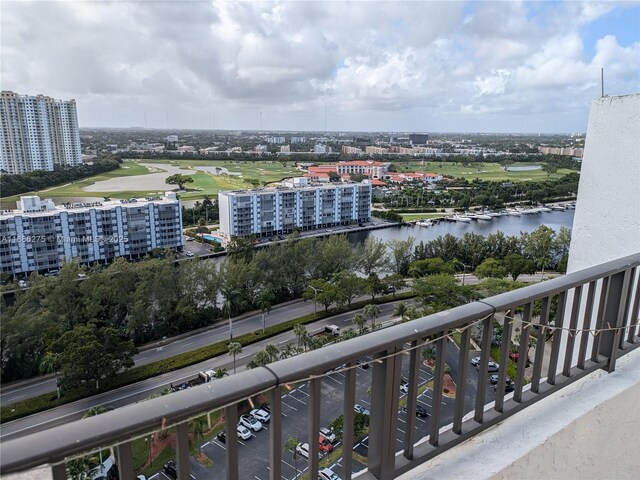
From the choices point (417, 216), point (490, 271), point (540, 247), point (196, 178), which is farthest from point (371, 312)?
point (196, 178)

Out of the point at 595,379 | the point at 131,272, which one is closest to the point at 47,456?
the point at 595,379

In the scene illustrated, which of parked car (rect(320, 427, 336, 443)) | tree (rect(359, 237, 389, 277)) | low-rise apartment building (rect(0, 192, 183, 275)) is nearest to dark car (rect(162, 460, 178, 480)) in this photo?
parked car (rect(320, 427, 336, 443))

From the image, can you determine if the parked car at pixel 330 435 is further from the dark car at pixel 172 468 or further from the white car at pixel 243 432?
the dark car at pixel 172 468

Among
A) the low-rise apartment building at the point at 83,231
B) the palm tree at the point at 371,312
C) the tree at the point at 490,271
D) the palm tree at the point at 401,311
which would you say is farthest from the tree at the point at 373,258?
the low-rise apartment building at the point at 83,231

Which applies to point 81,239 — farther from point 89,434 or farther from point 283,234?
point 89,434

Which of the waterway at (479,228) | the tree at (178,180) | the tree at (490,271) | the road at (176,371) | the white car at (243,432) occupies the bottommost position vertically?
the road at (176,371)

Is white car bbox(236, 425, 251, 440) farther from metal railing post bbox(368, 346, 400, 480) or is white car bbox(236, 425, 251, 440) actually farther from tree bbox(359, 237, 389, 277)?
tree bbox(359, 237, 389, 277)

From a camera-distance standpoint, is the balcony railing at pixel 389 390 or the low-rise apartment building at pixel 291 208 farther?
the low-rise apartment building at pixel 291 208
